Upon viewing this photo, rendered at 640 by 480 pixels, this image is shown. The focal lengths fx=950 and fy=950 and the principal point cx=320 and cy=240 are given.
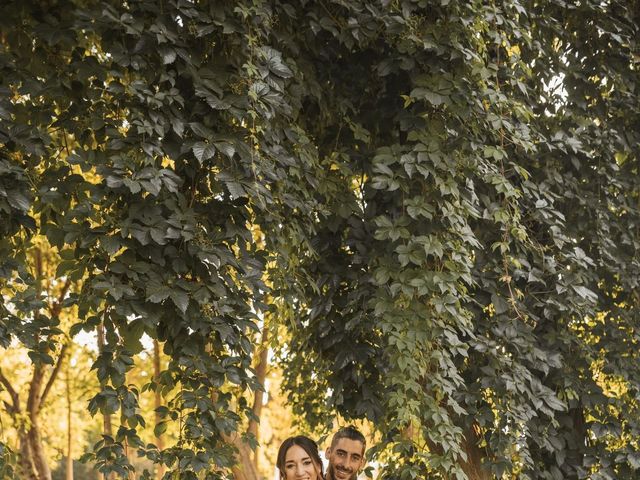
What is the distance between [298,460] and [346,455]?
0.98ft

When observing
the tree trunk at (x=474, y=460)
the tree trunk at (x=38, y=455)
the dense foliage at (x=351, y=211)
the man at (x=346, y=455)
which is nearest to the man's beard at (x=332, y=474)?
the man at (x=346, y=455)

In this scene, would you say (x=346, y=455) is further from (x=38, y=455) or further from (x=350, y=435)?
(x=38, y=455)

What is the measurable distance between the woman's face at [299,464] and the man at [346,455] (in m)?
0.19

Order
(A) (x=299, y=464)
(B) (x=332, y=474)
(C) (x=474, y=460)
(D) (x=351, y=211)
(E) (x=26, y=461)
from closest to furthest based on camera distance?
(A) (x=299, y=464) → (B) (x=332, y=474) → (D) (x=351, y=211) → (C) (x=474, y=460) → (E) (x=26, y=461)

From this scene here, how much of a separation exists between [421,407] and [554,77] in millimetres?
2539

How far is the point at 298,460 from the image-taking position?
445 cm

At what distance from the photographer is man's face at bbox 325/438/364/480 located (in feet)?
15.2

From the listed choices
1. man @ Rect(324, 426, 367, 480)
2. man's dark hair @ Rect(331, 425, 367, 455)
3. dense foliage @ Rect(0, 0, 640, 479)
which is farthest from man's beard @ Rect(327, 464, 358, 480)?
dense foliage @ Rect(0, 0, 640, 479)

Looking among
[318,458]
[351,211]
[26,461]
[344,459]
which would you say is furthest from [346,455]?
[26,461]

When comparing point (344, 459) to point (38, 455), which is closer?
point (344, 459)

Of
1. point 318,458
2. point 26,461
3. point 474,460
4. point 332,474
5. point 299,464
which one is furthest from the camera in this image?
point 26,461

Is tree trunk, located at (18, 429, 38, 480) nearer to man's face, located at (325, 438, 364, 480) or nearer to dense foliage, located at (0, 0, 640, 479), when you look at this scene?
dense foliage, located at (0, 0, 640, 479)

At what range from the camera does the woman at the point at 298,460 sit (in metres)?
4.45

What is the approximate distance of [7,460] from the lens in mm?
3834
